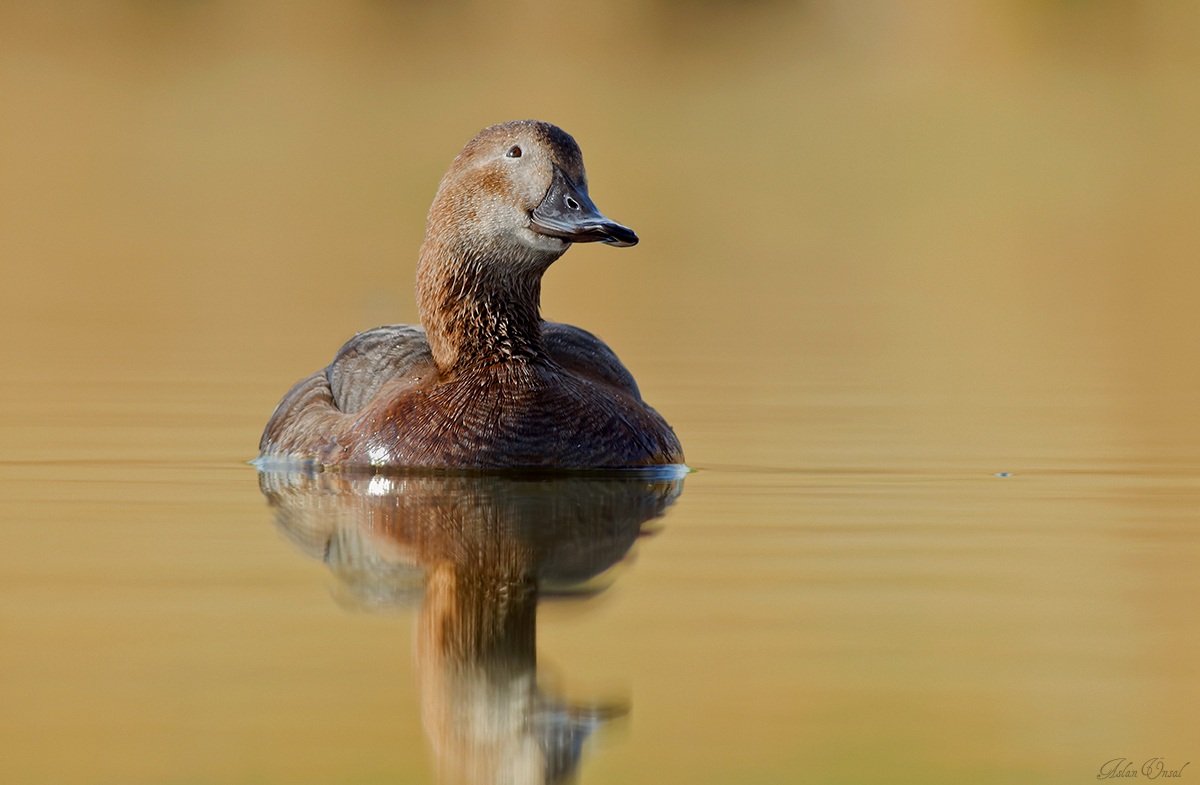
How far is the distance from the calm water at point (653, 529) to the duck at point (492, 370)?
0.24 metres

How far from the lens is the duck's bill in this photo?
27.7 ft

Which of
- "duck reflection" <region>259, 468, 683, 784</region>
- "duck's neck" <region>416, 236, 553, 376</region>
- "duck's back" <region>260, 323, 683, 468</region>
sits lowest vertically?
"duck reflection" <region>259, 468, 683, 784</region>

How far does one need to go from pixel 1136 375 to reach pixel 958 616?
811 centimetres

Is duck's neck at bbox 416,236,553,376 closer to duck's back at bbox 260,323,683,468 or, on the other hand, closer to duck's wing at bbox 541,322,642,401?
duck's back at bbox 260,323,683,468

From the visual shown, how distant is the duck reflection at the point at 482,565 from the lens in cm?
470

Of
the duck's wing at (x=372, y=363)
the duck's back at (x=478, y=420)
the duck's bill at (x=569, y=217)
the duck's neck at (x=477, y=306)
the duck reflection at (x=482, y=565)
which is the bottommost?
the duck reflection at (x=482, y=565)

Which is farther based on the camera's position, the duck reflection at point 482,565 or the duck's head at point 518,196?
the duck's head at point 518,196

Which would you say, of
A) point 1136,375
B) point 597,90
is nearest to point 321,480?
point 1136,375

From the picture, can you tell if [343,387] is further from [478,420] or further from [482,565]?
[482,565]

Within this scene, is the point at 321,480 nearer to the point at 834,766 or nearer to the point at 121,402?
the point at 121,402

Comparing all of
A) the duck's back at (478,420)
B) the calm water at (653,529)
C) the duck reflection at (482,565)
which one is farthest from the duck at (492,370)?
the calm water at (653,529)

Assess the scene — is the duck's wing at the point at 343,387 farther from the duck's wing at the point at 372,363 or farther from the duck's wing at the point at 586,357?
the duck's wing at the point at 586,357

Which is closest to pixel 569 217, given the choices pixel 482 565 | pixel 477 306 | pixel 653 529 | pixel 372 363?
pixel 477 306

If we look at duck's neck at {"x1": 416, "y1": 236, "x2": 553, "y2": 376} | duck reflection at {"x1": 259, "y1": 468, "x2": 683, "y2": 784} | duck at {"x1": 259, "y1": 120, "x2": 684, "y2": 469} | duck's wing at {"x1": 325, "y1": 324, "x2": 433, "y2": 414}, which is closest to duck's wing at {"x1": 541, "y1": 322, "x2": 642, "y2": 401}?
duck at {"x1": 259, "y1": 120, "x2": 684, "y2": 469}
